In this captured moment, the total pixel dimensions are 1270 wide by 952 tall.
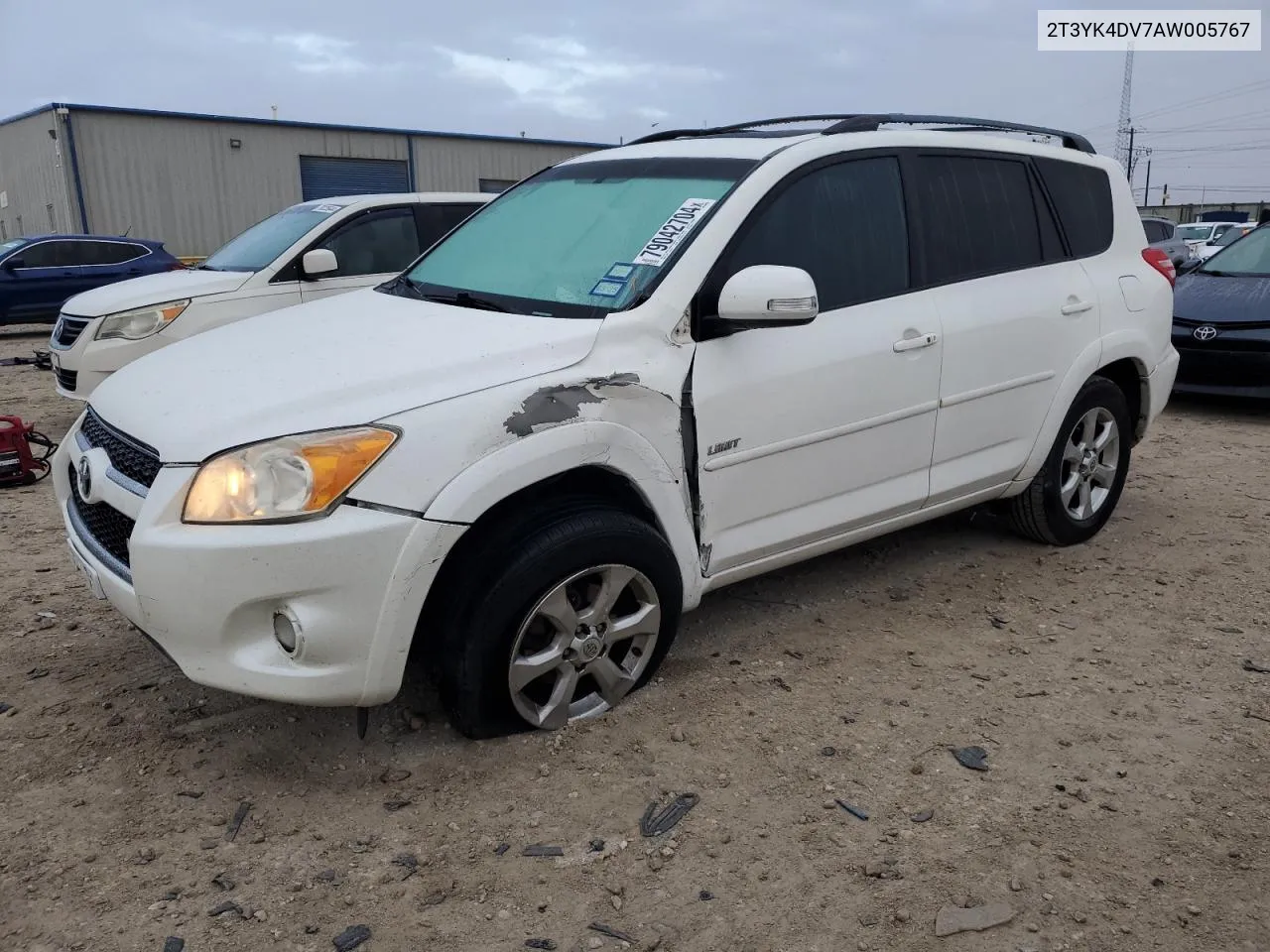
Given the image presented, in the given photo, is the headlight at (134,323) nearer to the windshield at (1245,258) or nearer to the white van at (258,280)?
the white van at (258,280)

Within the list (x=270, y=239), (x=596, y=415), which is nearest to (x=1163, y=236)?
(x=270, y=239)

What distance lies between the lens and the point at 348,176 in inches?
957

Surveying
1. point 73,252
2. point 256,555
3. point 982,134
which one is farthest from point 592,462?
point 73,252

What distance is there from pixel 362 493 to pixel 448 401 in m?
0.33

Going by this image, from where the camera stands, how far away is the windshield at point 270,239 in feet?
23.8

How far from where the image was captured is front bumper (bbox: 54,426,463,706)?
2449 millimetres

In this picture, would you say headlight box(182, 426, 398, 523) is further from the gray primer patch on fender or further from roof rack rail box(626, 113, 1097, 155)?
roof rack rail box(626, 113, 1097, 155)

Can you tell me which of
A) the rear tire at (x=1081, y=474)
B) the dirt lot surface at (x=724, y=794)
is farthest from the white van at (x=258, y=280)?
the rear tire at (x=1081, y=474)

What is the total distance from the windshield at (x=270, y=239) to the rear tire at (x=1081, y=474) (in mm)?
5219

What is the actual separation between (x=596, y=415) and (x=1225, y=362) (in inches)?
253

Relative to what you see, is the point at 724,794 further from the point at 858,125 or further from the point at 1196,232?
the point at 1196,232

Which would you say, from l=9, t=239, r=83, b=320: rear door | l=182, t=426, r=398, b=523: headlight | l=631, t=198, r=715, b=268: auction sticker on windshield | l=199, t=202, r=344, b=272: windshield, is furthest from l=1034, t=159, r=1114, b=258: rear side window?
l=9, t=239, r=83, b=320: rear door

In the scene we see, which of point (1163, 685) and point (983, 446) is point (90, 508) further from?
point (1163, 685)

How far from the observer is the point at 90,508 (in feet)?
9.84
